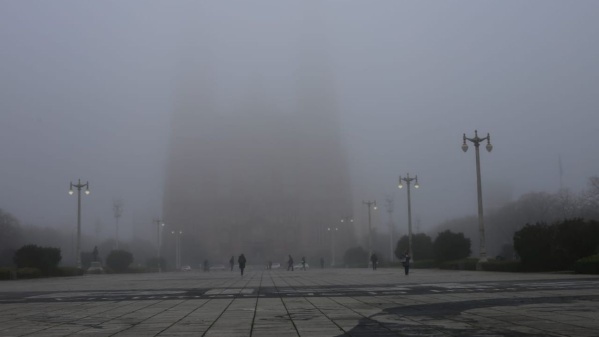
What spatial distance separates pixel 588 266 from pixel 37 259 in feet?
149

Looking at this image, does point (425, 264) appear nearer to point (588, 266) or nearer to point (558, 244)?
point (558, 244)

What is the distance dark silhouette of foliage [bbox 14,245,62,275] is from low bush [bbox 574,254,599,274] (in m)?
43.9

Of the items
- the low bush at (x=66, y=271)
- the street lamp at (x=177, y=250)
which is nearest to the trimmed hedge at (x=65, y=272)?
the low bush at (x=66, y=271)

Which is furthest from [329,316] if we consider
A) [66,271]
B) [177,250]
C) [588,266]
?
[177,250]

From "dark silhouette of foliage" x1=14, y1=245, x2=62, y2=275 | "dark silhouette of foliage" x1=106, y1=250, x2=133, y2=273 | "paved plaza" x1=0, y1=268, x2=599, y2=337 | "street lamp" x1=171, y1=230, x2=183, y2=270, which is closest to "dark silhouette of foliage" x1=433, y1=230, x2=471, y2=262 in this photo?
"dark silhouette of foliage" x1=14, y1=245, x2=62, y2=275

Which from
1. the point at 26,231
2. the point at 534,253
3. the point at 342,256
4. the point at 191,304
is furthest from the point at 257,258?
A: the point at 191,304

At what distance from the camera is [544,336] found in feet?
32.6

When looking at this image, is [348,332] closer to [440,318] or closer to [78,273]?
[440,318]

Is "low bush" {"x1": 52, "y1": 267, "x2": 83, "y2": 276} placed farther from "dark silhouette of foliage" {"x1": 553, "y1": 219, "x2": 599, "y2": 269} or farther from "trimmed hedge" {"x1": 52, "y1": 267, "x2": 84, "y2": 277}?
"dark silhouette of foliage" {"x1": 553, "y1": 219, "x2": 599, "y2": 269}

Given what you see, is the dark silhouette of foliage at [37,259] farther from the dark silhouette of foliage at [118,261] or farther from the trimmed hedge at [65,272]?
the dark silhouette of foliage at [118,261]

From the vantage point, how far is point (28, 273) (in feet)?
175

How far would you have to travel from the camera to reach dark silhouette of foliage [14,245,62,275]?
58.3 metres

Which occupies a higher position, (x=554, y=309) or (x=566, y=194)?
(x=566, y=194)

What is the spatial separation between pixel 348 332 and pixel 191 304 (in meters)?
8.44
